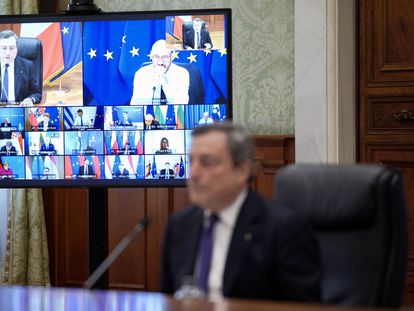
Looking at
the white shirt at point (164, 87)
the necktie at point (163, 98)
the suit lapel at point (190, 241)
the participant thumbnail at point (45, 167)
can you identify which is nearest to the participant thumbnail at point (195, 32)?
the white shirt at point (164, 87)

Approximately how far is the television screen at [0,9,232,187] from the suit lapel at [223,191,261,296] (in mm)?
1787

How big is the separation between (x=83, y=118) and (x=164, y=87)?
0.42 m

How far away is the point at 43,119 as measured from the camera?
14.2ft

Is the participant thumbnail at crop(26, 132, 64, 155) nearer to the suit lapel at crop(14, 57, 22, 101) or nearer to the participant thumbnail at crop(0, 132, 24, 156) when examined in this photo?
the participant thumbnail at crop(0, 132, 24, 156)

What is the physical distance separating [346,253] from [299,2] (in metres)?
2.37

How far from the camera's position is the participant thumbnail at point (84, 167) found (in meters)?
4.30

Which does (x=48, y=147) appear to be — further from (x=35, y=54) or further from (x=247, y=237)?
(x=247, y=237)

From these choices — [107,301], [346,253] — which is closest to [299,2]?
[346,253]

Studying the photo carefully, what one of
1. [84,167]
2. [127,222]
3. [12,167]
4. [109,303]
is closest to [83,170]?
[84,167]

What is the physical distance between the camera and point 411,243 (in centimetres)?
471

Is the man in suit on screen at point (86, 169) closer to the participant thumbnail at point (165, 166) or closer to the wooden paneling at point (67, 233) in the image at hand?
the participant thumbnail at point (165, 166)

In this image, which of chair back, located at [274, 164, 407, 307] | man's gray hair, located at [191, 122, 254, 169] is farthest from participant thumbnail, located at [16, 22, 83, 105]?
man's gray hair, located at [191, 122, 254, 169]

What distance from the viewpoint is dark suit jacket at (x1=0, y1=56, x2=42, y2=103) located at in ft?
14.2

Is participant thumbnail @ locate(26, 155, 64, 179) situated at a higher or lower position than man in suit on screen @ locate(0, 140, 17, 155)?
lower
